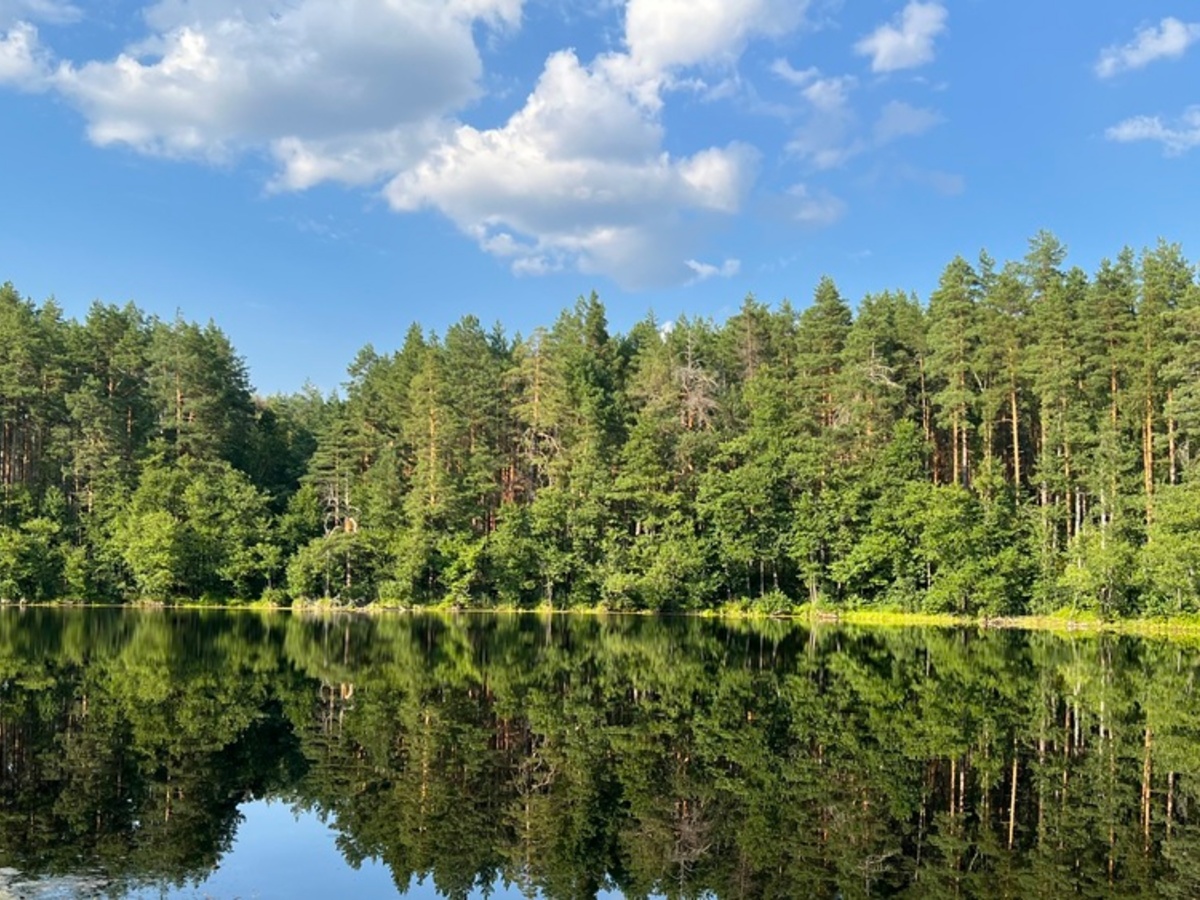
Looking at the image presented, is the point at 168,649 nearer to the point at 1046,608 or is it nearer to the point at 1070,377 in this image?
the point at 1046,608

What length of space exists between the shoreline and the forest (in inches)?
29.5

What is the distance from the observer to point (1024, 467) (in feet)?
207

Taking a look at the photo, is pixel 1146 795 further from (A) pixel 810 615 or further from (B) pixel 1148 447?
(B) pixel 1148 447

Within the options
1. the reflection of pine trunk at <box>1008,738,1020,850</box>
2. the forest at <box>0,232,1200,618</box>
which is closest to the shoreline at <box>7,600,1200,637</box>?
the forest at <box>0,232,1200,618</box>

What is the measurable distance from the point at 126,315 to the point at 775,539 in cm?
5857

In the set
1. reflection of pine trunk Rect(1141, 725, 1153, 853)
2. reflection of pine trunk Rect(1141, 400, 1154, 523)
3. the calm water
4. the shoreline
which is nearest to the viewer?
the calm water

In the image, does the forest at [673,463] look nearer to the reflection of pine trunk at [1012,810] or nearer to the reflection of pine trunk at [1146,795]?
the reflection of pine trunk at [1146,795]

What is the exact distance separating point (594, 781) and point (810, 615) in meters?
45.0

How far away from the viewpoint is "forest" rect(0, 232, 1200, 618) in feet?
175

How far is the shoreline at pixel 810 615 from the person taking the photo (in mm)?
47594

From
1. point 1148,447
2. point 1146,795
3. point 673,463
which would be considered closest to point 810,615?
point 673,463

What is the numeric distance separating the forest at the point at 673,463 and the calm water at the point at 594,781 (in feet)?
82.4

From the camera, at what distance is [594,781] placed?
1528cm

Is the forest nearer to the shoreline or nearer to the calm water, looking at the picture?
the shoreline
